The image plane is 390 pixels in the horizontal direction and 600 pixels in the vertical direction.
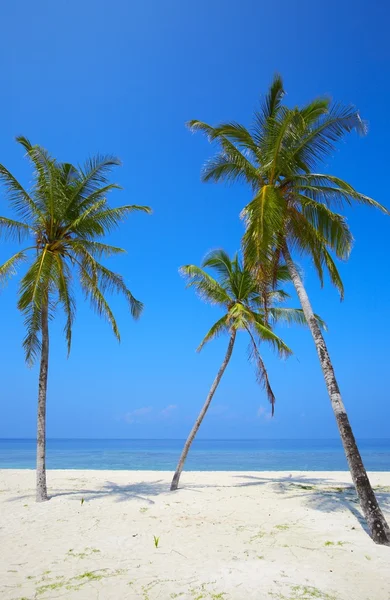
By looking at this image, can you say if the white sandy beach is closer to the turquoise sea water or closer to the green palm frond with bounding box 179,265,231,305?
the green palm frond with bounding box 179,265,231,305

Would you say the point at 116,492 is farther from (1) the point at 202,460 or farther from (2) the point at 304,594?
Result: (1) the point at 202,460

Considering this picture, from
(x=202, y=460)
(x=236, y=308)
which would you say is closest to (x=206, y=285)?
(x=236, y=308)

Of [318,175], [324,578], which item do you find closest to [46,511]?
[324,578]

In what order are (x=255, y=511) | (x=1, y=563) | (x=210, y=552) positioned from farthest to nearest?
(x=255, y=511) < (x=210, y=552) < (x=1, y=563)

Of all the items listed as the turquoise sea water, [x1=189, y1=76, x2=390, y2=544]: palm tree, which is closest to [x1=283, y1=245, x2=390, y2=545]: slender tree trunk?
[x1=189, y1=76, x2=390, y2=544]: palm tree

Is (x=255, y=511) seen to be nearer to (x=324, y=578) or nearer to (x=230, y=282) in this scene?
(x=324, y=578)

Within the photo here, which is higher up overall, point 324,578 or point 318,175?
point 318,175

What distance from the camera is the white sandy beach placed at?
523cm

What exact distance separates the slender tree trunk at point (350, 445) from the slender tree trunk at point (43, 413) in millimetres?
6570

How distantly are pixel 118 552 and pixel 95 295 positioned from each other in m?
6.64

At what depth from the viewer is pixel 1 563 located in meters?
6.16

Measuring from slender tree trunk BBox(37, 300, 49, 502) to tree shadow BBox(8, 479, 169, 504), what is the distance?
0.65 m

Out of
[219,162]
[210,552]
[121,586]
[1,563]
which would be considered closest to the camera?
[121,586]

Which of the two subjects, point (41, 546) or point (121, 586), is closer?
point (121, 586)
